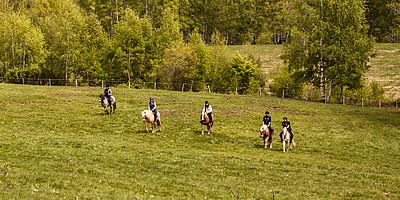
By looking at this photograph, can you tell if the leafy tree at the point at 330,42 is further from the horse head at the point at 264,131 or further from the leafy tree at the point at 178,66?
the horse head at the point at 264,131

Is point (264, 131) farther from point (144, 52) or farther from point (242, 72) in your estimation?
point (144, 52)

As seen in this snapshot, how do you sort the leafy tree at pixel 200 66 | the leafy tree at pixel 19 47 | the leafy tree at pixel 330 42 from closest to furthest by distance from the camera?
1. the leafy tree at pixel 330 42
2. the leafy tree at pixel 19 47
3. the leafy tree at pixel 200 66

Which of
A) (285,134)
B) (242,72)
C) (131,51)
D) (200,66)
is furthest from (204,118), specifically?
(131,51)

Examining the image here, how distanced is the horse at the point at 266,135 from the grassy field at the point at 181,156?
0.63 metres

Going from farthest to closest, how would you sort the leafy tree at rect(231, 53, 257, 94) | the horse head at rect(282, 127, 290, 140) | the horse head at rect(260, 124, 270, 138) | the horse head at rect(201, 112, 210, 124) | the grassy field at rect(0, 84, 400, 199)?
the leafy tree at rect(231, 53, 257, 94) < the horse head at rect(201, 112, 210, 124) < the horse head at rect(260, 124, 270, 138) < the horse head at rect(282, 127, 290, 140) < the grassy field at rect(0, 84, 400, 199)

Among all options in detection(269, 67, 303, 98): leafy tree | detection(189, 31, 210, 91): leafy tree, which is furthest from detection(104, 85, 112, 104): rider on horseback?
detection(269, 67, 303, 98): leafy tree

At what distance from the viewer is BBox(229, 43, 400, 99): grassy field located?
82.1 meters

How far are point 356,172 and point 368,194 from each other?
5039mm

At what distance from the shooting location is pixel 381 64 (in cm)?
9788

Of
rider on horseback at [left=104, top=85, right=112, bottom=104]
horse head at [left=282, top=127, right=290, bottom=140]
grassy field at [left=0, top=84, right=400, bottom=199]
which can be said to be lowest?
grassy field at [left=0, top=84, right=400, bottom=199]

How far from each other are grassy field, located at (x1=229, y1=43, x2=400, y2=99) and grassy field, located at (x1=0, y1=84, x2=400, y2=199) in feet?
140

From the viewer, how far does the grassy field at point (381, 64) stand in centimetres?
8212

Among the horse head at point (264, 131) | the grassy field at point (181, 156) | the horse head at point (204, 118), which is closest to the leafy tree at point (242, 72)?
the grassy field at point (181, 156)

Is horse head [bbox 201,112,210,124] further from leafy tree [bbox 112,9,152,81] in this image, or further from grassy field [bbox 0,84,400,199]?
leafy tree [bbox 112,9,152,81]
